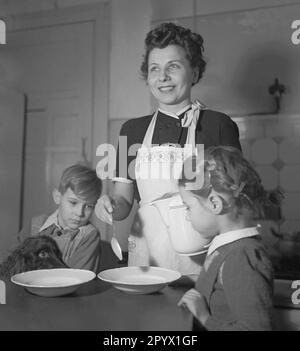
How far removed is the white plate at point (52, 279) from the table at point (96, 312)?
0.05ft

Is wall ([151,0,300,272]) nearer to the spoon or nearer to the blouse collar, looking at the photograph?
the blouse collar

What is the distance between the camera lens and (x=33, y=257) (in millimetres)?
784

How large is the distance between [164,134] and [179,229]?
0.18 meters

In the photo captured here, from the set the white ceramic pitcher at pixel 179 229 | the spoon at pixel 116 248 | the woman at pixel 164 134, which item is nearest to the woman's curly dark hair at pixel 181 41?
the woman at pixel 164 134

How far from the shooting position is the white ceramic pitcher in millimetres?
652

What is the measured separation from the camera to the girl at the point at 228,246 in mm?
521

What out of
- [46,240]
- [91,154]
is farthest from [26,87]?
[46,240]

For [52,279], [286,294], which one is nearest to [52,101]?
[52,279]

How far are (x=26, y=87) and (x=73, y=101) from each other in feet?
0.41

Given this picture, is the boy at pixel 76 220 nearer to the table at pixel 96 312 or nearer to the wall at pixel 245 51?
the table at pixel 96 312

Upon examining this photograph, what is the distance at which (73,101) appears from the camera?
0.81m
